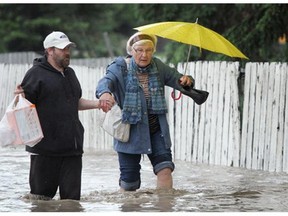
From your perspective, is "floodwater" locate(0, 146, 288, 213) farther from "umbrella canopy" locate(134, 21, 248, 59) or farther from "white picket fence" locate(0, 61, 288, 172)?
"umbrella canopy" locate(134, 21, 248, 59)

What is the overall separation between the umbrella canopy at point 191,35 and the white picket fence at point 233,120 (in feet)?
9.08

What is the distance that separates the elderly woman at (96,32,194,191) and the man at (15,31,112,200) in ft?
1.18

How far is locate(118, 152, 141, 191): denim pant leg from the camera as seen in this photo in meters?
9.16

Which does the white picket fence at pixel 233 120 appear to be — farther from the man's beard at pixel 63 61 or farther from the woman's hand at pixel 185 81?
the man's beard at pixel 63 61

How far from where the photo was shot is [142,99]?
9.02 m

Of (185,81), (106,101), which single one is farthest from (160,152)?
(106,101)

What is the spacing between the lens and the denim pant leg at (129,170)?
9.16m

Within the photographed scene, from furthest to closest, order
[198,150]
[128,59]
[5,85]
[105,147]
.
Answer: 1. [5,85]
2. [105,147]
3. [198,150]
4. [128,59]

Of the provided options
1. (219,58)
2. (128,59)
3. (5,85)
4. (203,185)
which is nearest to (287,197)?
(203,185)

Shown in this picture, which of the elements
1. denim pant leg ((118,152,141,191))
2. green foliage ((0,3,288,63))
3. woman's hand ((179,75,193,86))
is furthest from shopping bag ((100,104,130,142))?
green foliage ((0,3,288,63))

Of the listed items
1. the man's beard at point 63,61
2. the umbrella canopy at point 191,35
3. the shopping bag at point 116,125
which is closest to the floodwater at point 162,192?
the shopping bag at point 116,125

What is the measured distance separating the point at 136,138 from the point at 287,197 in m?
1.84

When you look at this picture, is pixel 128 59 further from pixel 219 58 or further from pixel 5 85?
pixel 5 85

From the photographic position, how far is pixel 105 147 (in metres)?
15.5
